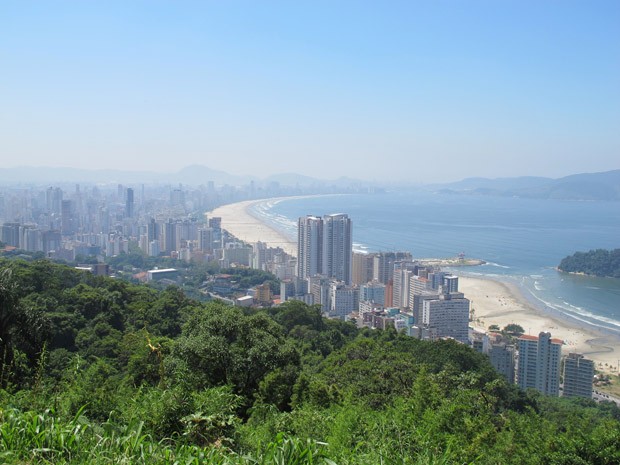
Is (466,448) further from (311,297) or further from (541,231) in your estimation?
(541,231)

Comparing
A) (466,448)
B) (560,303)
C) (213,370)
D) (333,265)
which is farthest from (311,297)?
(466,448)

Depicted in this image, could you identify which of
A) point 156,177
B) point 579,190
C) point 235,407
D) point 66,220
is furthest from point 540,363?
point 156,177

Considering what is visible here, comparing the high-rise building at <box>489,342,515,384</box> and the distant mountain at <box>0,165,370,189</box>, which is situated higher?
the distant mountain at <box>0,165,370,189</box>

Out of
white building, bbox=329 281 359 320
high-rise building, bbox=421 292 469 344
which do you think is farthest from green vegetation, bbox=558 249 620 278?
high-rise building, bbox=421 292 469 344

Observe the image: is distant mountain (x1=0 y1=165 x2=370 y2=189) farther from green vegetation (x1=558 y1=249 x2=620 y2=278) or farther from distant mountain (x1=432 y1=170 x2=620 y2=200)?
green vegetation (x1=558 y1=249 x2=620 y2=278)

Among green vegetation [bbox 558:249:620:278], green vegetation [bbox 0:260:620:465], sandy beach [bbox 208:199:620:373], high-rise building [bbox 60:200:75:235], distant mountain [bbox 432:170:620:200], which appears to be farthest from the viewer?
distant mountain [bbox 432:170:620:200]

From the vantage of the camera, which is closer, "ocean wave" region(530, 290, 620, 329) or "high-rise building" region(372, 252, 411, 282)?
"ocean wave" region(530, 290, 620, 329)

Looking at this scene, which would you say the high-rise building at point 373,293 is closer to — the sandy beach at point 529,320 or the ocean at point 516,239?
the sandy beach at point 529,320
